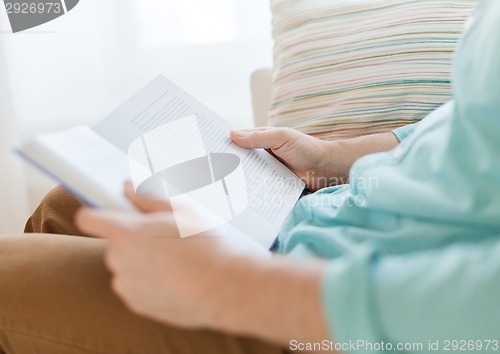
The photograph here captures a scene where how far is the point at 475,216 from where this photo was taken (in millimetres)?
478

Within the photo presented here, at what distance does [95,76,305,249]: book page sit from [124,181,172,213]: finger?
55mm

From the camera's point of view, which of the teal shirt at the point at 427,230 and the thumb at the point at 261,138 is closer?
the teal shirt at the point at 427,230

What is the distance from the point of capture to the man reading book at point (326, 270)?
16.2 inches

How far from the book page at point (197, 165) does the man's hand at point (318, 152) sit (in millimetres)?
39

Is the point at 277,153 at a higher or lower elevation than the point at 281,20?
lower

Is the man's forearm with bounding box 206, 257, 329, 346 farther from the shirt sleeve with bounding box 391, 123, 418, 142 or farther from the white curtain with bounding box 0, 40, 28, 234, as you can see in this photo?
the white curtain with bounding box 0, 40, 28, 234

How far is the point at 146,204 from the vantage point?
1.65ft

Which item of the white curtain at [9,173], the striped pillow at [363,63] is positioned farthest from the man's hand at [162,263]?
the white curtain at [9,173]

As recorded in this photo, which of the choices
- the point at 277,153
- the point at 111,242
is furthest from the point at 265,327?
the point at 277,153

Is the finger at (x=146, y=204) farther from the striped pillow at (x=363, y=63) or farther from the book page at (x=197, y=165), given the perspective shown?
the striped pillow at (x=363, y=63)

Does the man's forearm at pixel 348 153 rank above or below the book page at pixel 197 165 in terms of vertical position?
below

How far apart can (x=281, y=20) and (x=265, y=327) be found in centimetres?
80

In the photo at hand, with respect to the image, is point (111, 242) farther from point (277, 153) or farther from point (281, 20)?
point (281, 20)

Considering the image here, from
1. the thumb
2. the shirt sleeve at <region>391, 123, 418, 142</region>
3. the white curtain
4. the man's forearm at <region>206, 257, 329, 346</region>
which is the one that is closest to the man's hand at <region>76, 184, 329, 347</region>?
the man's forearm at <region>206, 257, 329, 346</region>
